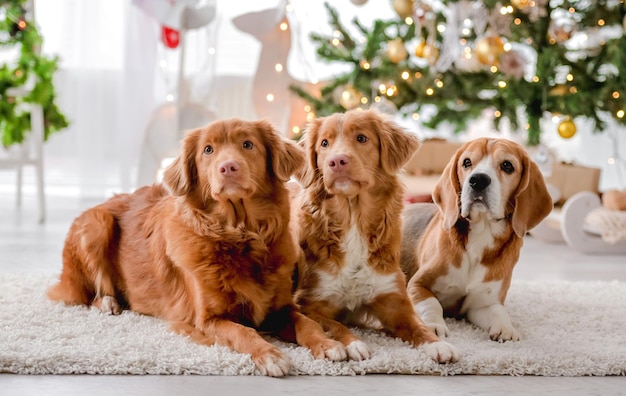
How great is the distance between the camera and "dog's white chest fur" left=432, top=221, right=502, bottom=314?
2754 mm

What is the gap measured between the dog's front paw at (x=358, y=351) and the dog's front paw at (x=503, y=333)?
0.53 m

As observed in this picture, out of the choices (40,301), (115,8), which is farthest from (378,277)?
(115,8)

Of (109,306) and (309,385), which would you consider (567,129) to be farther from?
(309,385)

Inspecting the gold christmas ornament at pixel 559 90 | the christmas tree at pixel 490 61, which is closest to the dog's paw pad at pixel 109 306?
the christmas tree at pixel 490 61

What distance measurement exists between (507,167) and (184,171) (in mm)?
1092

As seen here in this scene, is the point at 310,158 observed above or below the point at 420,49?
below

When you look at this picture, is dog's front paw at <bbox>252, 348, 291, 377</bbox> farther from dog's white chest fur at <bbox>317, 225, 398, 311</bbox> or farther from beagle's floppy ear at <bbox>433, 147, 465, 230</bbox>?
beagle's floppy ear at <bbox>433, 147, 465, 230</bbox>

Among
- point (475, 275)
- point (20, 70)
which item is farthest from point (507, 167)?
point (20, 70)

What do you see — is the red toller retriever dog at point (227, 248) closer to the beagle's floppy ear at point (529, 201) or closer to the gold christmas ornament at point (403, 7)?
the beagle's floppy ear at point (529, 201)

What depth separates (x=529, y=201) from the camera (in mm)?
2742

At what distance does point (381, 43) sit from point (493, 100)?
951 millimetres

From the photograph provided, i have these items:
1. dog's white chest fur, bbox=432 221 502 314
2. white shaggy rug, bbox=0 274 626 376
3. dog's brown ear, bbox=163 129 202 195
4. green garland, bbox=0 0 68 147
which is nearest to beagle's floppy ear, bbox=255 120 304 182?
dog's brown ear, bbox=163 129 202 195

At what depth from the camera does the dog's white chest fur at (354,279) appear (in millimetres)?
2570

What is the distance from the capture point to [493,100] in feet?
17.9
